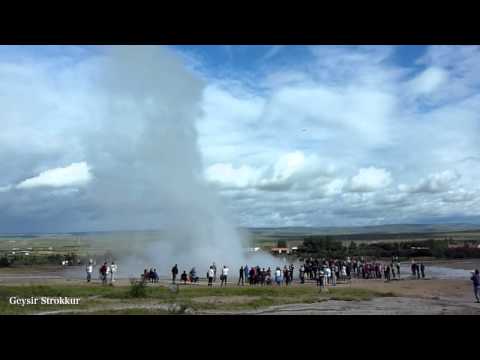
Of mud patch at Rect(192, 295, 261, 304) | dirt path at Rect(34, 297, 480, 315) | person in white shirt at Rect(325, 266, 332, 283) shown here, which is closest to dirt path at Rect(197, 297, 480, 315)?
dirt path at Rect(34, 297, 480, 315)

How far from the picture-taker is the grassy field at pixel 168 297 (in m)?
17.3

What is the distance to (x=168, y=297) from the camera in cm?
2153

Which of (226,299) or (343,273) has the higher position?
(343,273)

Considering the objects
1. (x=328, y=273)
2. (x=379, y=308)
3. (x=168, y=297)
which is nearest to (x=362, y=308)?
(x=379, y=308)

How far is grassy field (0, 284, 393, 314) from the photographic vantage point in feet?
56.6

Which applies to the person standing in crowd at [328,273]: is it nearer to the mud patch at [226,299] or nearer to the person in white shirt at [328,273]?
the person in white shirt at [328,273]

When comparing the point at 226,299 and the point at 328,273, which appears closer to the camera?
the point at 226,299

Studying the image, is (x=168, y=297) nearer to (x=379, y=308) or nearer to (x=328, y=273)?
(x=379, y=308)

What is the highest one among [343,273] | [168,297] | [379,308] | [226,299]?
[343,273]

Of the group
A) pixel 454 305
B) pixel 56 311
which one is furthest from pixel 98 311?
pixel 454 305

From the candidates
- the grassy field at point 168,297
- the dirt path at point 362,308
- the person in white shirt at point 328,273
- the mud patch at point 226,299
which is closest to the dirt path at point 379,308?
the dirt path at point 362,308
